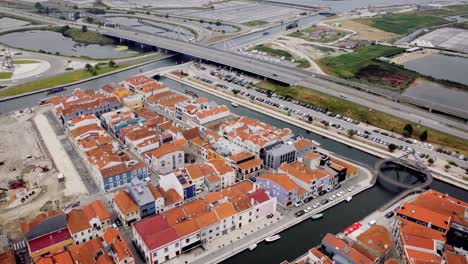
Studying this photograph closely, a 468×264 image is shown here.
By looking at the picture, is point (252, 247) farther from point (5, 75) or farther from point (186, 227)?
point (5, 75)

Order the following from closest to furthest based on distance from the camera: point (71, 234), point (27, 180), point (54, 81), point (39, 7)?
point (71, 234) → point (27, 180) → point (54, 81) → point (39, 7)

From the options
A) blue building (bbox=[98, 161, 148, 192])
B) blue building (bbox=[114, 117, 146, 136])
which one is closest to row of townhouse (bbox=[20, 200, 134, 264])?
blue building (bbox=[98, 161, 148, 192])

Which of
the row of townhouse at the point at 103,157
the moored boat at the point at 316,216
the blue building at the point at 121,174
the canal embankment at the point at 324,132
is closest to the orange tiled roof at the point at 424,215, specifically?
the moored boat at the point at 316,216

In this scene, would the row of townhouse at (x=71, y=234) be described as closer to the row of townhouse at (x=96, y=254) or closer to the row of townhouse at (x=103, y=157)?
the row of townhouse at (x=96, y=254)

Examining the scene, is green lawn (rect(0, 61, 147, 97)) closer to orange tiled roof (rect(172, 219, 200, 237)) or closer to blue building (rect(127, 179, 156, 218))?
blue building (rect(127, 179, 156, 218))

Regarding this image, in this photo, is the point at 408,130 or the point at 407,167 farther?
the point at 408,130

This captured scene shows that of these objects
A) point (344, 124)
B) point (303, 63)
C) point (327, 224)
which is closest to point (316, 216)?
point (327, 224)
